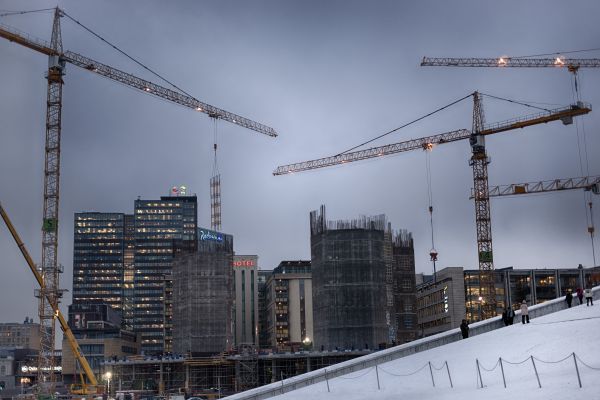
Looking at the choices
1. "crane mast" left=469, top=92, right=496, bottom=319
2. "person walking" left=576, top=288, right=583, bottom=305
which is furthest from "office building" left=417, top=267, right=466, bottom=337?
"person walking" left=576, top=288, right=583, bottom=305

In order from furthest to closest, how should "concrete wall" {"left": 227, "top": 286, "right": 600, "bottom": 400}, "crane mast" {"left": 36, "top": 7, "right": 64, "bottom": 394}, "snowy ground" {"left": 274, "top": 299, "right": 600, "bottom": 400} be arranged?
"crane mast" {"left": 36, "top": 7, "right": 64, "bottom": 394}, "concrete wall" {"left": 227, "top": 286, "right": 600, "bottom": 400}, "snowy ground" {"left": 274, "top": 299, "right": 600, "bottom": 400}

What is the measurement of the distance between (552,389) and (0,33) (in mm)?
94836

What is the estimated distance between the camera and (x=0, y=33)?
3979 inches

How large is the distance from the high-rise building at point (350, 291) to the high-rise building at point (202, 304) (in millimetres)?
17288

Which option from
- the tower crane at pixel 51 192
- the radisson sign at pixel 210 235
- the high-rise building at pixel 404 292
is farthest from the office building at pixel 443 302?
the tower crane at pixel 51 192

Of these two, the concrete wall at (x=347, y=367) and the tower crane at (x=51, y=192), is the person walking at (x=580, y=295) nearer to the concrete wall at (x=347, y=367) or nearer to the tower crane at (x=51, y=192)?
the concrete wall at (x=347, y=367)

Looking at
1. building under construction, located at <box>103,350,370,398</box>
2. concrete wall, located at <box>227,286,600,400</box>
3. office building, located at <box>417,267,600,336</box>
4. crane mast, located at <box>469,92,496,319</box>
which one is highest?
crane mast, located at <box>469,92,496,319</box>

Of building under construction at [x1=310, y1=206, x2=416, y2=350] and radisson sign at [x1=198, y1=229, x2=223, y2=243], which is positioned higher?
radisson sign at [x1=198, y1=229, x2=223, y2=243]

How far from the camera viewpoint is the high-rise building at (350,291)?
96000 mm

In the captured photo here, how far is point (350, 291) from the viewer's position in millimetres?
96688

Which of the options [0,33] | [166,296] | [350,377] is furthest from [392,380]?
[166,296]

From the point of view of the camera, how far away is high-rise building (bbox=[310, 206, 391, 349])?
315ft

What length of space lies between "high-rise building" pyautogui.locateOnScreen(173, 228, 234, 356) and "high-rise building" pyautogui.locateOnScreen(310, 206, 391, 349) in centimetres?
1729

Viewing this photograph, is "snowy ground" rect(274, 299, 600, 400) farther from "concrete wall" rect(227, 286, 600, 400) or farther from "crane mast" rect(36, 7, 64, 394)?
"crane mast" rect(36, 7, 64, 394)
